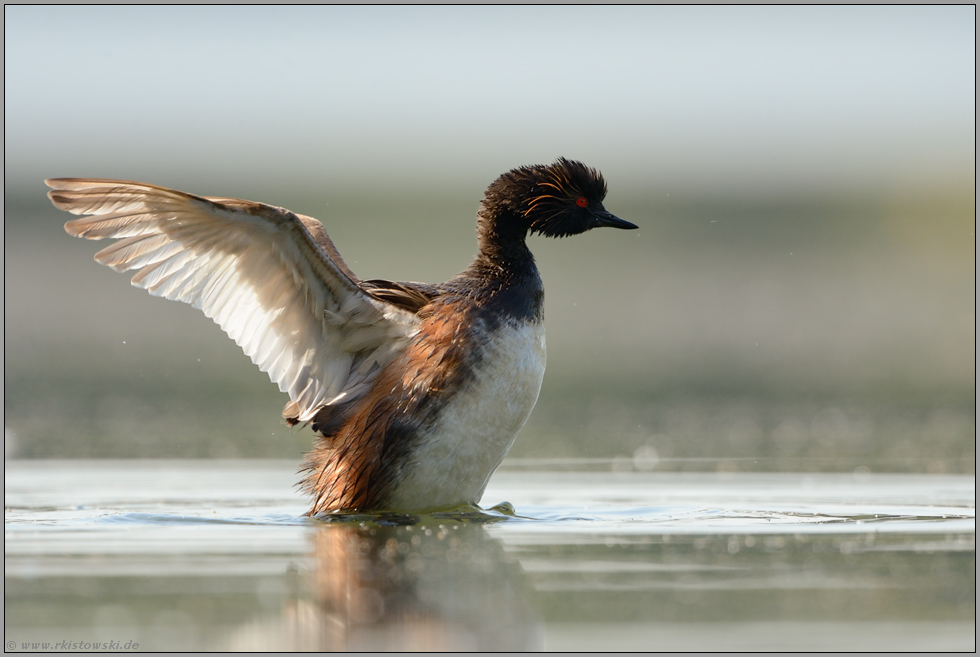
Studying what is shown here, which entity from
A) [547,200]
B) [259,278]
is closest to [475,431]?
[259,278]

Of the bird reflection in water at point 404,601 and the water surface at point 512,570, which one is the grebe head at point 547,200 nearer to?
the water surface at point 512,570

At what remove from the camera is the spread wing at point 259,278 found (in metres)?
7.52

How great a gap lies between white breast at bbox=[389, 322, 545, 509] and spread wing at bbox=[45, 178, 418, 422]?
697mm

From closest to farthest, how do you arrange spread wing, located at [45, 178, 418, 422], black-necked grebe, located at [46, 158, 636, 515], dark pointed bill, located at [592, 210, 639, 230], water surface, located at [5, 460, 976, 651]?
water surface, located at [5, 460, 976, 651] → spread wing, located at [45, 178, 418, 422] → black-necked grebe, located at [46, 158, 636, 515] → dark pointed bill, located at [592, 210, 639, 230]

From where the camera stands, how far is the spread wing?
752cm

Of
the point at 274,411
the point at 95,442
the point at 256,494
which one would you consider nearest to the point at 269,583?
the point at 256,494

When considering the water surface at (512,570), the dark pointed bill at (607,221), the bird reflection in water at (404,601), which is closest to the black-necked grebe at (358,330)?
the water surface at (512,570)

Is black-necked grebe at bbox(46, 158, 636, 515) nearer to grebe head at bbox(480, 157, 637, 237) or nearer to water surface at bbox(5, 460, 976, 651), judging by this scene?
grebe head at bbox(480, 157, 637, 237)

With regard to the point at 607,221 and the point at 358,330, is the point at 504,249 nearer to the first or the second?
the point at 607,221

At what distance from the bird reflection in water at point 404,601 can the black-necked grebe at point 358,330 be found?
1.09 m

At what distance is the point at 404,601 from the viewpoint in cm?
502

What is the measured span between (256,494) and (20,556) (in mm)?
2896

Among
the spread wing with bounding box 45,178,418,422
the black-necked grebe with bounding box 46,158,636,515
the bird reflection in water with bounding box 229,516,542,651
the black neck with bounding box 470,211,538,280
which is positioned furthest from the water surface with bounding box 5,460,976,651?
the black neck with bounding box 470,211,538,280

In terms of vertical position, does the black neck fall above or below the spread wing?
above
